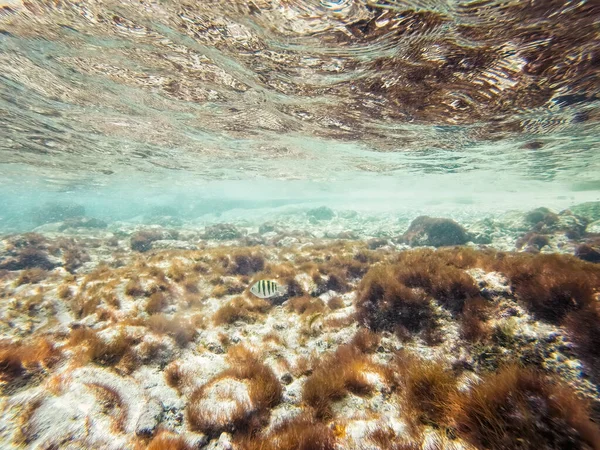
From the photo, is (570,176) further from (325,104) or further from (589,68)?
(325,104)

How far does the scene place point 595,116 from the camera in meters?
11.0

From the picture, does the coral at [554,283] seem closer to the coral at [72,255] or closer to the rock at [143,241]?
the coral at [72,255]

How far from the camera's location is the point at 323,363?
4219mm

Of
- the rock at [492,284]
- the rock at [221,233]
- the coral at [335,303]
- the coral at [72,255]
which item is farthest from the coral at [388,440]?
the rock at [221,233]

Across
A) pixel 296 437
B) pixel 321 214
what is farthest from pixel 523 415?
pixel 321 214

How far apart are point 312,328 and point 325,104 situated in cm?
908

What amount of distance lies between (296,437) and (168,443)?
5.39ft

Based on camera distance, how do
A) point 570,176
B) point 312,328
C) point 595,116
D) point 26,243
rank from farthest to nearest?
point 570,176 → point 26,243 → point 595,116 → point 312,328

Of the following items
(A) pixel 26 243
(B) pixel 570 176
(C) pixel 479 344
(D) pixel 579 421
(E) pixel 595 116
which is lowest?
(A) pixel 26 243

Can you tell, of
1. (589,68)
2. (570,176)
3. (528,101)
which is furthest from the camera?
(570,176)

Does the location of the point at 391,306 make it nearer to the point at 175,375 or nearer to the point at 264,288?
the point at 264,288

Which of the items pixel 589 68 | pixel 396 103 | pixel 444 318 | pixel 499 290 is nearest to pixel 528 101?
pixel 589 68

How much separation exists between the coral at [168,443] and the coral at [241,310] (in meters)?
2.96

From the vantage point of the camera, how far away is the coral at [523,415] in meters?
2.11
